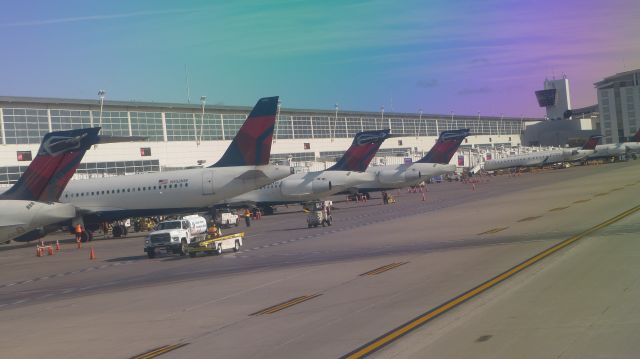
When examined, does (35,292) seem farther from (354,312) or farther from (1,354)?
(354,312)

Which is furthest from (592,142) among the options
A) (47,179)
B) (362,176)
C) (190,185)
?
(47,179)

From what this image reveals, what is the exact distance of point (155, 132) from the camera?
98.1 m

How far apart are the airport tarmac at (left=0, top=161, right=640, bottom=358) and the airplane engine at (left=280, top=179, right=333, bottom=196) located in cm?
2791

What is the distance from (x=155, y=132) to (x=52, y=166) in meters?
55.2

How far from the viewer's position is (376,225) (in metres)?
48.3

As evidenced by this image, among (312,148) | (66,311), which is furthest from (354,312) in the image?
(312,148)

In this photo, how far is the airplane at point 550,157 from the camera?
142375 mm

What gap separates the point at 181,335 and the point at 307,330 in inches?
129

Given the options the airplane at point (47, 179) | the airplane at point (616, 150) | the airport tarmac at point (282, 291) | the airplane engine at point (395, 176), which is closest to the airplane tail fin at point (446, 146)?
the airplane engine at point (395, 176)

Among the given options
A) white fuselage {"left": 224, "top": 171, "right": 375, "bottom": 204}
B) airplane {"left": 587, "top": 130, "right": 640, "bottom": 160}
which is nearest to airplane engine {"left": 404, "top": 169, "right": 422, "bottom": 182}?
white fuselage {"left": 224, "top": 171, "right": 375, "bottom": 204}

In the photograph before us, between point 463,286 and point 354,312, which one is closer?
point 354,312

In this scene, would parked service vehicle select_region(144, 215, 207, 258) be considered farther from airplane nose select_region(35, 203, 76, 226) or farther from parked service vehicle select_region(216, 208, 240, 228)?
parked service vehicle select_region(216, 208, 240, 228)

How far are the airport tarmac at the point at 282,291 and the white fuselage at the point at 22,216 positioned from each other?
218 centimetres

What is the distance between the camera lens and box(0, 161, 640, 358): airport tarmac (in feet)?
51.1
